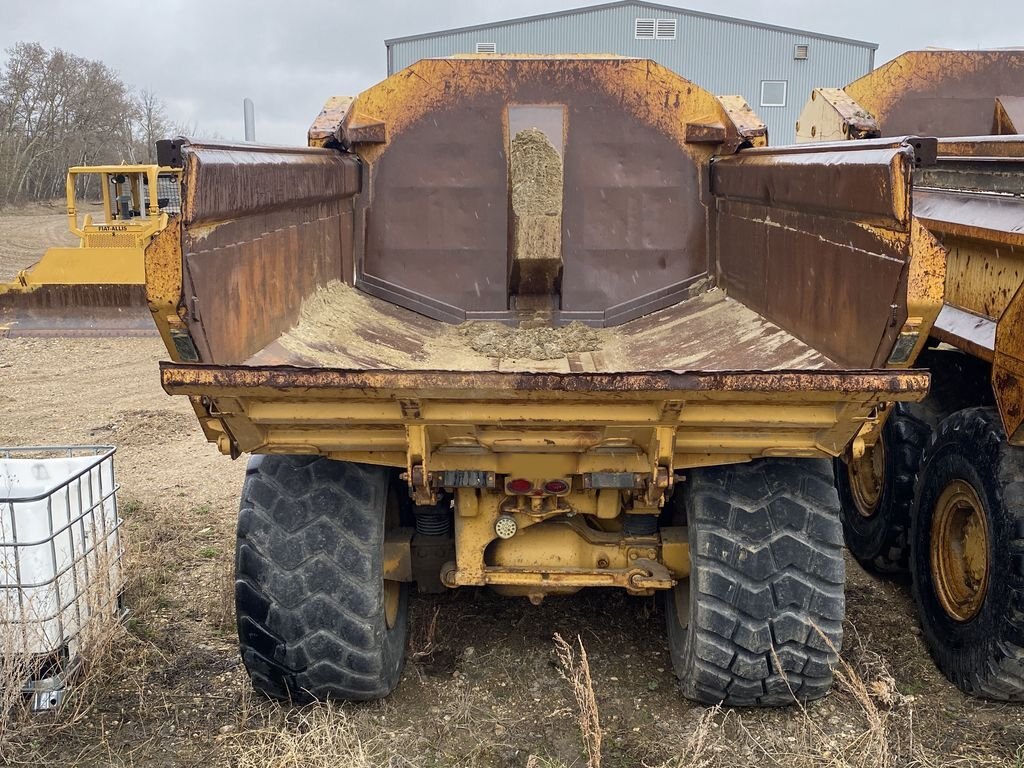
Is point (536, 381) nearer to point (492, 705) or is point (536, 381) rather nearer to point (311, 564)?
point (311, 564)

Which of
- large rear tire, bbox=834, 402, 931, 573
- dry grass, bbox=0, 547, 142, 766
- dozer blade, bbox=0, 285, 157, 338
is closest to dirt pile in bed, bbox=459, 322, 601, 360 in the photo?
large rear tire, bbox=834, 402, 931, 573

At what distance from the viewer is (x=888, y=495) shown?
457 cm

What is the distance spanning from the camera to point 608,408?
255cm

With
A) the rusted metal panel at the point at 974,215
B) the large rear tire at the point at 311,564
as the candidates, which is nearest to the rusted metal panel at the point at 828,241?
the rusted metal panel at the point at 974,215

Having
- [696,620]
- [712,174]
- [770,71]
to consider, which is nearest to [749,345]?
[696,620]

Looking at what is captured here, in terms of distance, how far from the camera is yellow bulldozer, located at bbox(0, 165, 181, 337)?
11.2 metres

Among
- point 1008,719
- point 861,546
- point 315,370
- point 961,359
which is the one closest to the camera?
point 315,370

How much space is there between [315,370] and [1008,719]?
2603 millimetres

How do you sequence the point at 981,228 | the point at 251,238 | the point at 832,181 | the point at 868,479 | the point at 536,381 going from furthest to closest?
the point at 868,479 < the point at 981,228 < the point at 251,238 < the point at 832,181 < the point at 536,381

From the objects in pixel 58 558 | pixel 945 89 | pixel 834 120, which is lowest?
pixel 58 558

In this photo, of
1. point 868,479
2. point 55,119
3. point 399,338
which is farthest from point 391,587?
point 55,119

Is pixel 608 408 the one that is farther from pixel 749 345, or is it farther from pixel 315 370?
pixel 749 345

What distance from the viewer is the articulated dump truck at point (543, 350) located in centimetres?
252

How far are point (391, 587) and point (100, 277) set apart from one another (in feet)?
32.9
